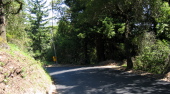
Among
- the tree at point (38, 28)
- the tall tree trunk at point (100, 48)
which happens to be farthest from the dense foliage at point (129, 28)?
the tree at point (38, 28)

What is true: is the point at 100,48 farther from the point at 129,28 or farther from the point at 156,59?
the point at 156,59

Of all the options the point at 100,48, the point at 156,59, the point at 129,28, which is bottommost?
the point at 156,59

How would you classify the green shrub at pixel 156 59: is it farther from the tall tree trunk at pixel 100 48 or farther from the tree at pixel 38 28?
the tree at pixel 38 28

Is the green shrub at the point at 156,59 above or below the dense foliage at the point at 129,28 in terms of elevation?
below

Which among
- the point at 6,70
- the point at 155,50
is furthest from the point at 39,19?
the point at 6,70

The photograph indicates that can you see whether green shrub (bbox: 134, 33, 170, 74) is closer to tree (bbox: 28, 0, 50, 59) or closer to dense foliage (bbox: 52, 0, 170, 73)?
dense foliage (bbox: 52, 0, 170, 73)

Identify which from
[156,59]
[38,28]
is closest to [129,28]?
[156,59]

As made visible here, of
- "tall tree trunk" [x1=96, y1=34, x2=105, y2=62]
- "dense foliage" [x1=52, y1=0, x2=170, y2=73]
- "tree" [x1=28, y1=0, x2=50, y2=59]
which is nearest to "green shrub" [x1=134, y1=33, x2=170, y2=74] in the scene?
"dense foliage" [x1=52, y1=0, x2=170, y2=73]

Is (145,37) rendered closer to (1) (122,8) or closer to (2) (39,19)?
(1) (122,8)

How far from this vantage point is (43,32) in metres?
38.8

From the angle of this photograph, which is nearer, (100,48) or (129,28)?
(129,28)

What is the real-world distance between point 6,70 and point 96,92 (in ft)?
12.2

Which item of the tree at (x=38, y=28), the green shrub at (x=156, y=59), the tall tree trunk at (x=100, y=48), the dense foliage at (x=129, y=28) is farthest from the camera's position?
the tree at (x=38, y=28)

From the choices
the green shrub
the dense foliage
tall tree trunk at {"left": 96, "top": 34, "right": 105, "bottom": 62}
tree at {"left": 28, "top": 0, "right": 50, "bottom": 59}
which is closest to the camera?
the green shrub
